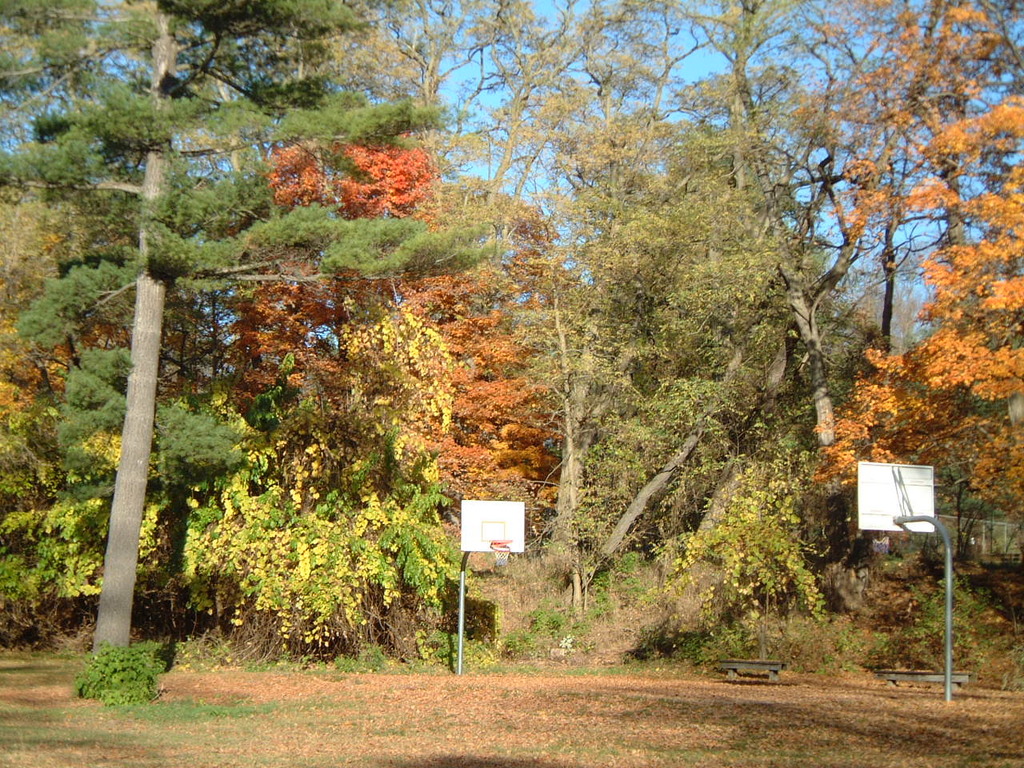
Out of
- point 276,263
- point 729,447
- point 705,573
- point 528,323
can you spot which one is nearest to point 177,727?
point 276,263

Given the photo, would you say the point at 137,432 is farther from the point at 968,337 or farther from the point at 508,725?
the point at 968,337

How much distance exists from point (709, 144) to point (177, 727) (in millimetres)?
17021

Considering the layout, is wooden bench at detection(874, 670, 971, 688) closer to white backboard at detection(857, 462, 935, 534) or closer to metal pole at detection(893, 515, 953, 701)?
metal pole at detection(893, 515, 953, 701)

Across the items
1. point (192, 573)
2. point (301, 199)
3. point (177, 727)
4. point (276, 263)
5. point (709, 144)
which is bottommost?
point (177, 727)

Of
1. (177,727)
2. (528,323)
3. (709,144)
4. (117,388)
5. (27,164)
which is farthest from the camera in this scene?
(528,323)

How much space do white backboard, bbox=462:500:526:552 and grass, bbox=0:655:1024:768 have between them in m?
2.32

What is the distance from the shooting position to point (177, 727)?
12188 mm

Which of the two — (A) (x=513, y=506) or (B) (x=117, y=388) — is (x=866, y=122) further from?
(B) (x=117, y=388)

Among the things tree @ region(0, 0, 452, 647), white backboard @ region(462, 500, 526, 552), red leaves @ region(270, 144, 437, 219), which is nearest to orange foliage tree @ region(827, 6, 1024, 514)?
white backboard @ region(462, 500, 526, 552)

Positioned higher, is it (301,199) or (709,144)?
(709,144)

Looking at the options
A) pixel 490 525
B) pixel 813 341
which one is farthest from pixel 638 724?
pixel 813 341

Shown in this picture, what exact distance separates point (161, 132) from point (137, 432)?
14.9ft

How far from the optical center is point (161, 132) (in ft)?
49.9

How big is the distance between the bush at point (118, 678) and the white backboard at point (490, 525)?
5501 mm
